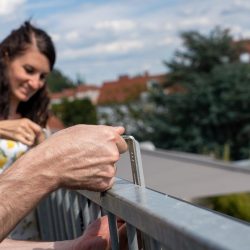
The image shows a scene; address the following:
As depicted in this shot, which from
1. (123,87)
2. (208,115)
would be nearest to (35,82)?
(208,115)

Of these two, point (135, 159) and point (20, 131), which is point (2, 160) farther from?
point (135, 159)

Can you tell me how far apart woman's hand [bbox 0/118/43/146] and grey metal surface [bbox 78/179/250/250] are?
3.66ft

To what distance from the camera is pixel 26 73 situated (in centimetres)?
266

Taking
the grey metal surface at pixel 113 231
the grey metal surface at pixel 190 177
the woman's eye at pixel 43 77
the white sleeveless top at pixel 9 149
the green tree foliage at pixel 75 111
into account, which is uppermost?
the woman's eye at pixel 43 77

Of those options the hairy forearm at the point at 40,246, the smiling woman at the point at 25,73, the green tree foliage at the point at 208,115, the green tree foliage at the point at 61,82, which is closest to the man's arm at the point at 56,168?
the hairy forearm at the point at 40,246

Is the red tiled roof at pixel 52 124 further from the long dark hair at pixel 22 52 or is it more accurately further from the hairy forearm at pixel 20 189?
the hairy forearm at pixel 20 189

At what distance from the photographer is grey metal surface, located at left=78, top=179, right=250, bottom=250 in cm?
81

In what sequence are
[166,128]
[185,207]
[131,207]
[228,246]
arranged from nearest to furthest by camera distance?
[228,246] < [185,207] < [131,207] < [166,128]

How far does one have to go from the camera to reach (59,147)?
1.23m

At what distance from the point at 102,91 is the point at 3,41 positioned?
64.6 metres

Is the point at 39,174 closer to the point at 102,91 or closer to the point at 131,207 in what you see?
the point at 131,207

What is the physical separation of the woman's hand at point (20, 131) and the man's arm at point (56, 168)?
3.66 ft

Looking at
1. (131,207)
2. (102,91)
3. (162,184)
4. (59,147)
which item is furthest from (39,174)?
(102,91)

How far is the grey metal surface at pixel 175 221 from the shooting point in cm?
81
